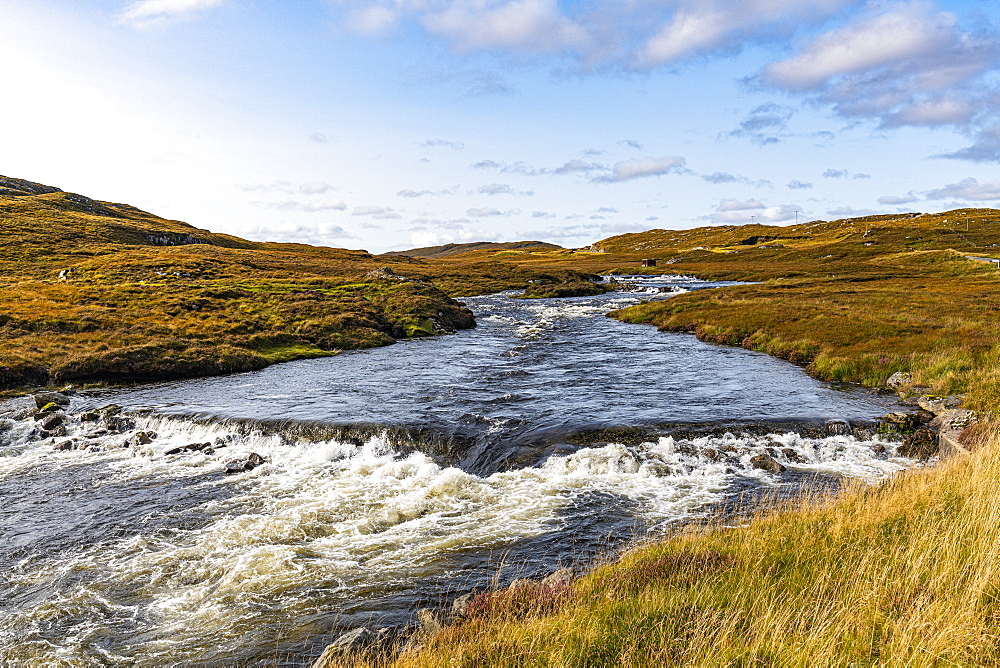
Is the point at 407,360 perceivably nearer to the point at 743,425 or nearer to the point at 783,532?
the point at 743,425

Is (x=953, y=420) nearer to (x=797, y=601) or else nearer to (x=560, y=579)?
(x=797, y=601)

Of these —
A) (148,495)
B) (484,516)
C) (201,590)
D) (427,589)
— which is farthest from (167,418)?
(427,589)

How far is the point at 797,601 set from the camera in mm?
7832

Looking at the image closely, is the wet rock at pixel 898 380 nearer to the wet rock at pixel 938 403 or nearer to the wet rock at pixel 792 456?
the wet rock at pixel 938 403

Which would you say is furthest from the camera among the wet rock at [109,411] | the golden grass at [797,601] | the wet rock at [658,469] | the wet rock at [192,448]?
the wet rock at [109,411]

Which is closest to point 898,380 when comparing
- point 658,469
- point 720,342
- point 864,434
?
point 864,434

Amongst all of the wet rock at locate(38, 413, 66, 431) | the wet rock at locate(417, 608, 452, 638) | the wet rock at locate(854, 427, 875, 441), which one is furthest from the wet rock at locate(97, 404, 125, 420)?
the wet rock at locate(854, 427, 875, 441)

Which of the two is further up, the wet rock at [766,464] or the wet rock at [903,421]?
the wet rock at [903,421]

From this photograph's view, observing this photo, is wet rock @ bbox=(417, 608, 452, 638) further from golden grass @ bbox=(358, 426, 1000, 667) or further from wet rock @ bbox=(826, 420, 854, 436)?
wet rock @ bbox=(826, 420, 854, 436)

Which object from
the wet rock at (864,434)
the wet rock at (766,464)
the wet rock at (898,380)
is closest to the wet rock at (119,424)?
the wet rock at (766,464)

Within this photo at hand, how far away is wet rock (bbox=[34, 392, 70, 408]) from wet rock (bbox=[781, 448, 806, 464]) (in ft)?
113

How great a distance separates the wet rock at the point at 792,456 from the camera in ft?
65.3

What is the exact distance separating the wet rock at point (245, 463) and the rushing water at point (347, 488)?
0.47 m

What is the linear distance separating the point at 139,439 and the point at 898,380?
36431 mm
